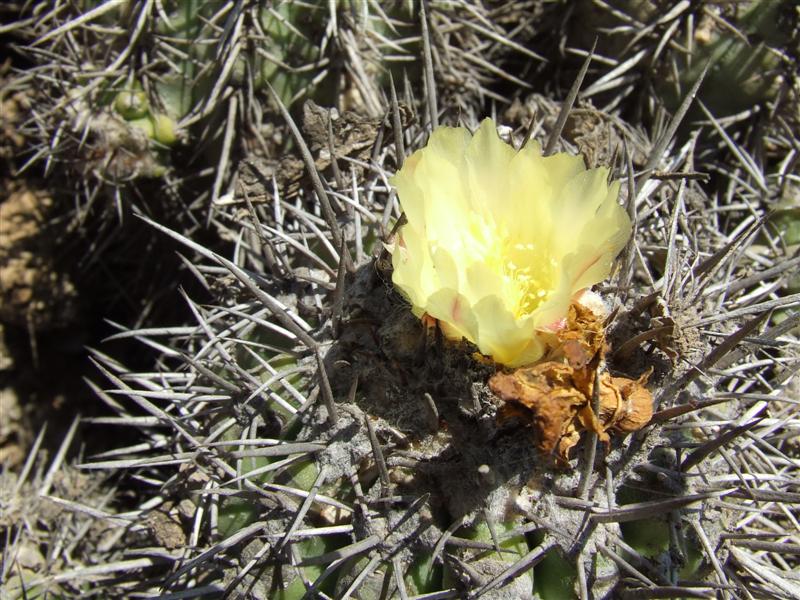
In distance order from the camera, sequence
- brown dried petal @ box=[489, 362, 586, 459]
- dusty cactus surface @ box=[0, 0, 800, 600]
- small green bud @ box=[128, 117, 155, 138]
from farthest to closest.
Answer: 1. small green bud @ box=[128, 117, 155, 138]
2. dusty cactus surface @ box=[0, 0, 800, 600]
3. brown dried petal @ box=[489, 362, 586, 459]

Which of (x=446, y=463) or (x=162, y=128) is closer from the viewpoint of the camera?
(x=446, y=463)

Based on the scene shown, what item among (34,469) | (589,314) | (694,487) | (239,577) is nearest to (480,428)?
(589,314)

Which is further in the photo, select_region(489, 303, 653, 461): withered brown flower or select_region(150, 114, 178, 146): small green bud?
select_region(150, 114, 178, 146): small green bud

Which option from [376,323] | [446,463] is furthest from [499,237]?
[446,463]

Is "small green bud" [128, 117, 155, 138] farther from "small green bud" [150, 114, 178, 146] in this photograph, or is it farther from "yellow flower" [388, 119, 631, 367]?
"yellow flower" [388, 119, 631, 367]

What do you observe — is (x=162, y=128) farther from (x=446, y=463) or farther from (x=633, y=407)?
(x=633, y=407)

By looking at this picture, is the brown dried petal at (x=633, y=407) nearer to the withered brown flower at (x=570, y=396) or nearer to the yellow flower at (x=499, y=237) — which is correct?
the withered brown flower at (x=570, y=396)

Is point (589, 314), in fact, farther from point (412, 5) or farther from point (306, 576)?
point (412, 5)

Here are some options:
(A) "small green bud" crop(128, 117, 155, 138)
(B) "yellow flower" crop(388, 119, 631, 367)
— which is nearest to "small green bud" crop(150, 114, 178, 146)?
(A) "small green bud" crop(128, 117, 155, 138)
